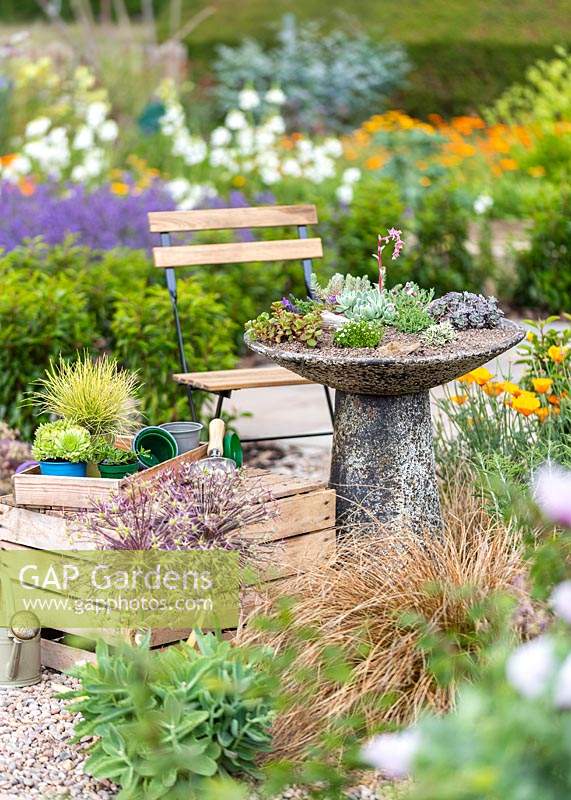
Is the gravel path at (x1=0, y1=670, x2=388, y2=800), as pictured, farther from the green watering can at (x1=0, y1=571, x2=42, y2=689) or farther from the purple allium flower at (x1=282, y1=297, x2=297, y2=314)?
the purple allium flower at (x1=282, y1=297, x2=297, y2=314)

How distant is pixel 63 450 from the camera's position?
333 cm

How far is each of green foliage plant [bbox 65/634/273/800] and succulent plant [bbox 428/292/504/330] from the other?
1.45m

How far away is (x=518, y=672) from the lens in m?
1.55

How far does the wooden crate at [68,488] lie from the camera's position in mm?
3180

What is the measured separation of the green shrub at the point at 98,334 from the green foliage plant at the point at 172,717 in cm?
217

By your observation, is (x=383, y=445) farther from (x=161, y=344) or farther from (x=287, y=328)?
(x=161, y=344)

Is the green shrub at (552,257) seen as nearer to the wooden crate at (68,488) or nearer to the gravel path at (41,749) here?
the wooden crate at (68,488)

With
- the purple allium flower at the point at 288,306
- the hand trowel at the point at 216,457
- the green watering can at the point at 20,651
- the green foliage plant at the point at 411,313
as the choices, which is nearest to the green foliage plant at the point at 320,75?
the purple allium flower at the point at 288,306

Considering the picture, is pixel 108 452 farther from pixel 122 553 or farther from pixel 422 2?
pixel 422 2

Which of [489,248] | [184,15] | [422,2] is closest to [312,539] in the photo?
[489,248]

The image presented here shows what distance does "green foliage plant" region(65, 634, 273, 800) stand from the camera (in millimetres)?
2430

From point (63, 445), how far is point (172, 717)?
3.64 feet

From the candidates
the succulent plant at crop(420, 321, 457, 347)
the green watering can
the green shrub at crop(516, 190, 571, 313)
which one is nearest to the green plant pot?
the green watering can

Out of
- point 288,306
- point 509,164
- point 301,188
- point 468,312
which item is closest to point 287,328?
point 288,306
